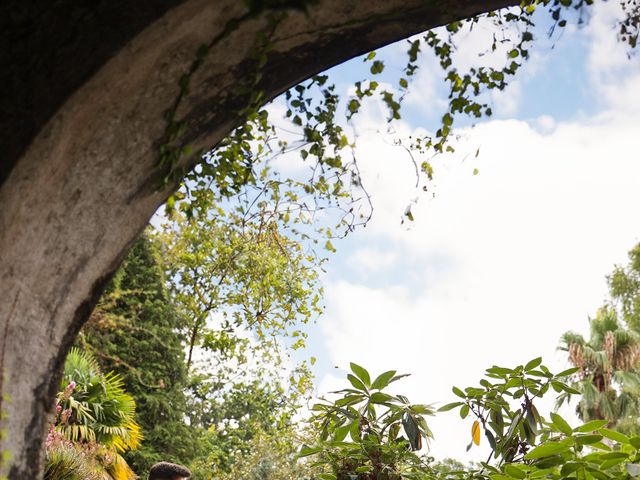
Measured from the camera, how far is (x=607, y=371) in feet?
70.5

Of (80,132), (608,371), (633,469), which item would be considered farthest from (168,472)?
(608,371)

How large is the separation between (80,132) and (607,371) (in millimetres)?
22021

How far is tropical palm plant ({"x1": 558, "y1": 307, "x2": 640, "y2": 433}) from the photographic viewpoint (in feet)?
67.8

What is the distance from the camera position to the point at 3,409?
1710 mm

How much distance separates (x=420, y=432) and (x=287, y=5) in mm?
2101

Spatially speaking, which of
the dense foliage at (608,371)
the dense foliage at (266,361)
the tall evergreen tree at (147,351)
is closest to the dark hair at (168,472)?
the dense foliage at (266,361)

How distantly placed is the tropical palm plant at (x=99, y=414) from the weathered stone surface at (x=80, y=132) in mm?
9668

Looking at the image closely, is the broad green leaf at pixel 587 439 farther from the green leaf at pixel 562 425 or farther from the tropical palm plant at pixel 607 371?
the tropical palm plant at pixel 607 371

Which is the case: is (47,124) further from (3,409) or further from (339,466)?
(339,466)

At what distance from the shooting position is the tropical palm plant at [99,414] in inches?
434

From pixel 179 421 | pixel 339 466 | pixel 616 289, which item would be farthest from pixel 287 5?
pixel 616 289

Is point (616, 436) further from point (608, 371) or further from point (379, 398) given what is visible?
point (608, 371)

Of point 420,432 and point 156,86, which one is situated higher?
point 156,86

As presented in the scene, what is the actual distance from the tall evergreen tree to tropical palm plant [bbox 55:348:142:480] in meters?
3.32
